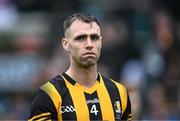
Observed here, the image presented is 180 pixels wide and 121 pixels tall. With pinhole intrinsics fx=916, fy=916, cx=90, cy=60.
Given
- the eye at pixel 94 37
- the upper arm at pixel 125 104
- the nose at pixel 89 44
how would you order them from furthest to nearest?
the upper arm at pixel 125 104
the eye at pixel 94 37
the nose at pixel 89 44

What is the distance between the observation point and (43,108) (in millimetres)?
8125

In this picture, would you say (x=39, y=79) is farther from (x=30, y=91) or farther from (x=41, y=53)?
(x=41, y=53)

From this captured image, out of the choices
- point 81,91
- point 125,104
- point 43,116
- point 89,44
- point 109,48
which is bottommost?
point 43,116

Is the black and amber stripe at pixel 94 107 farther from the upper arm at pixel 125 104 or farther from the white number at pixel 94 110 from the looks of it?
the upper arm at pixel 125 104

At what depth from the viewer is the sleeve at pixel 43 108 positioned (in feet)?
26.7

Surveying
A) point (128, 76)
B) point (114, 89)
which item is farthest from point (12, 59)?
point (114, 89)

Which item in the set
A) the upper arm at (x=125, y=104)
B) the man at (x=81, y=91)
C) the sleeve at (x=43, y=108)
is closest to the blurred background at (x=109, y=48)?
the upper arm at (x=125, y=104)

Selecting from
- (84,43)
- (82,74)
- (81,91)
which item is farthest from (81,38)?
(81,91)

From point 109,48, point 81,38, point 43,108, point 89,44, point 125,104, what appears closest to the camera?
point 43,108

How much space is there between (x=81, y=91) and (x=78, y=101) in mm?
137

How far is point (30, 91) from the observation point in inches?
641

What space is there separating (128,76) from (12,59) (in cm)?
343

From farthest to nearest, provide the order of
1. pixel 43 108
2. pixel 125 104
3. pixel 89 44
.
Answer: pixel 125 104 → pixel 89 44 → pixel 43 108

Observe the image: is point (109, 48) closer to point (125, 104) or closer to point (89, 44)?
point (125, 104)
